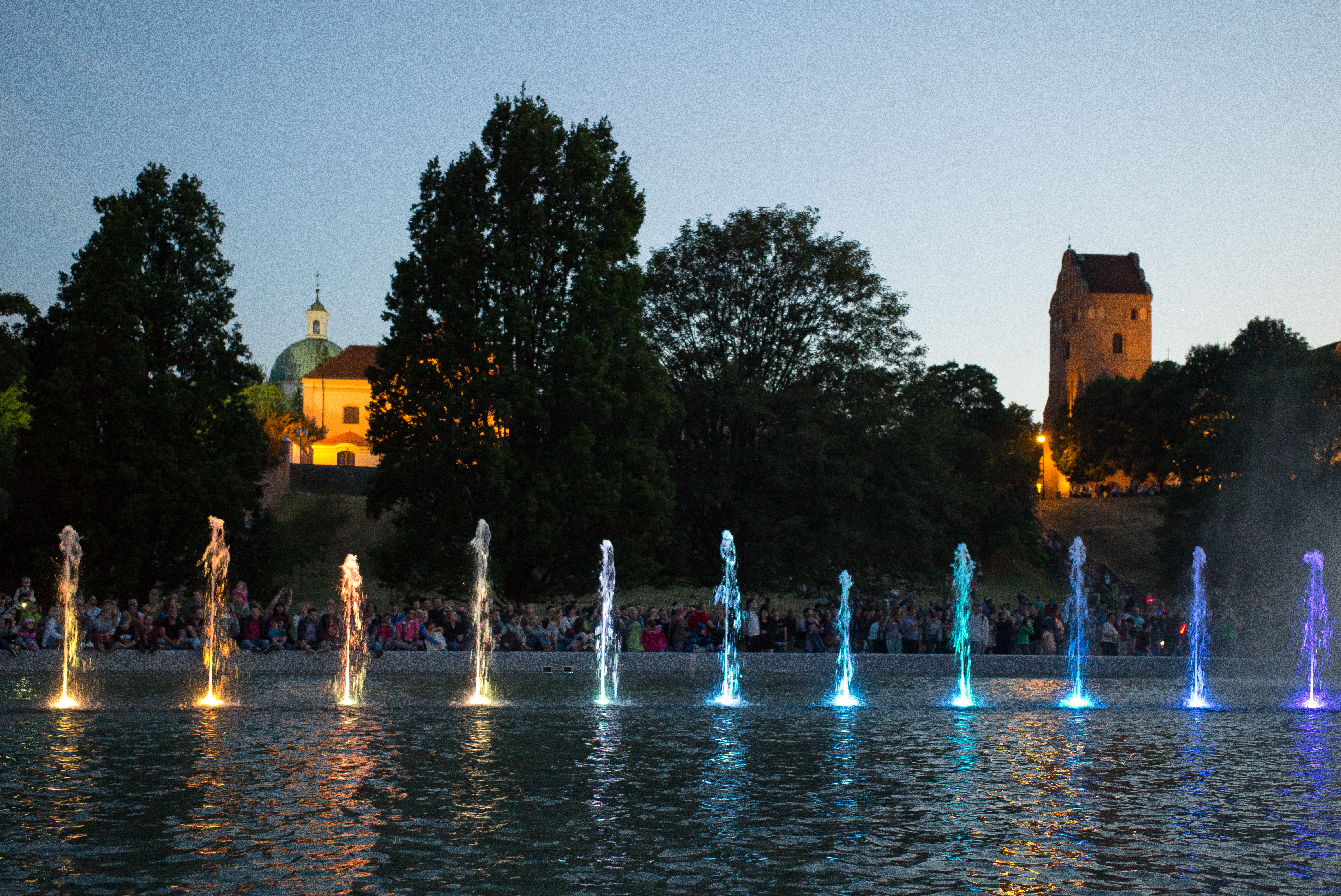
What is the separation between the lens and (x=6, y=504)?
50125 millimetres

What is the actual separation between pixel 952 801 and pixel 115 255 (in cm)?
2947

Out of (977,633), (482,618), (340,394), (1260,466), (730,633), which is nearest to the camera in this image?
(482,618)

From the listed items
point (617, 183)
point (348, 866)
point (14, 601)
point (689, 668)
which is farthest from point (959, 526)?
point (348, 866)

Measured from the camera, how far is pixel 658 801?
9.26 metres

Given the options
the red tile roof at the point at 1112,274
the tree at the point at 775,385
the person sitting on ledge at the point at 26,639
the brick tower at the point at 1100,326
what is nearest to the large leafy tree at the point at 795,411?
the tree at the point at 775,385

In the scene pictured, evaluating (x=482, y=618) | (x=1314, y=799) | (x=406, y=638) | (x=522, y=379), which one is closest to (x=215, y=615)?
(x=406, y=638)

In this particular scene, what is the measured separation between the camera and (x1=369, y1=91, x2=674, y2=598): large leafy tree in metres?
32.4

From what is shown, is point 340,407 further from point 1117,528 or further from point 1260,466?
point 1260,466

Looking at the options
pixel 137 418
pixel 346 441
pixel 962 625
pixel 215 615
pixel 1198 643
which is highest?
pixel 346 441

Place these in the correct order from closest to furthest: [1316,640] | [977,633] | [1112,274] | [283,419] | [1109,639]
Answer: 1. [977,633]
2. [1109,639]
3. [1316,640]
4. [283,419]
5. [1112,274]

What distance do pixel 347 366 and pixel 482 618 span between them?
89.3m

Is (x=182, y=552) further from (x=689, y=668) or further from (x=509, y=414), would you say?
(x=689, y=668)

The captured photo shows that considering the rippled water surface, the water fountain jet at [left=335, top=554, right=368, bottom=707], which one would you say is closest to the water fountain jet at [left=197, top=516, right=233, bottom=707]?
the water fountain jet at [left=335, top=554, right=368, bottom=707]

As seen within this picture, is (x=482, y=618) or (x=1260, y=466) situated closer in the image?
(x=482, y=618)
